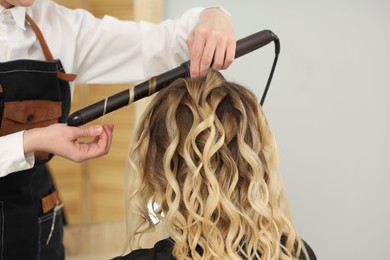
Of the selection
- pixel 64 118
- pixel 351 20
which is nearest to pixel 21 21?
pixel 64 118

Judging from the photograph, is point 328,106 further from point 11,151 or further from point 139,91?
point 11,151

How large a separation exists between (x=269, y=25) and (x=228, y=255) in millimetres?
739

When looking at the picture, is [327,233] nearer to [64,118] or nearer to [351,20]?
[351,20]

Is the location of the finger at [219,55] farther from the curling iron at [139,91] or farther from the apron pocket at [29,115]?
the apron pocket at [29,115]

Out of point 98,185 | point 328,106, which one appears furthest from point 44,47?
point 98,185

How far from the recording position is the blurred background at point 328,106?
4.83ft

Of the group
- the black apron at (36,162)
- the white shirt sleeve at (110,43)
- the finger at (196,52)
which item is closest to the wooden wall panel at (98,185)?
the white shirt sleeve at (110,43)

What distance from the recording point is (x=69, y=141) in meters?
0.99

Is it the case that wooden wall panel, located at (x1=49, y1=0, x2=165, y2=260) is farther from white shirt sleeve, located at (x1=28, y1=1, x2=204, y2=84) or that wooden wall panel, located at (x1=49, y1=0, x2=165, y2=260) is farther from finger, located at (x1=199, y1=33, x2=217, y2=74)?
finger, located at (x1=199, y1=33, x2=217, y2=74)

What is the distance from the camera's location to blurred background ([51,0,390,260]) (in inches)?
58.0

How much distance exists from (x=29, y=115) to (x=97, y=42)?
26 cm

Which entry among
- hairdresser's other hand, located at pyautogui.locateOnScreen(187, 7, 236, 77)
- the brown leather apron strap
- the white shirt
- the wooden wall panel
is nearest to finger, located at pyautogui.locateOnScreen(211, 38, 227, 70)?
hairdresser's other hand, located at pyautogui.locateOnScreen(187, 7, 236, 77)

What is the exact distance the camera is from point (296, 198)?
1547 millimetres

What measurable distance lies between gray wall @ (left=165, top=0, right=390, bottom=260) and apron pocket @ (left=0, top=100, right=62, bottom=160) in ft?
1.59
